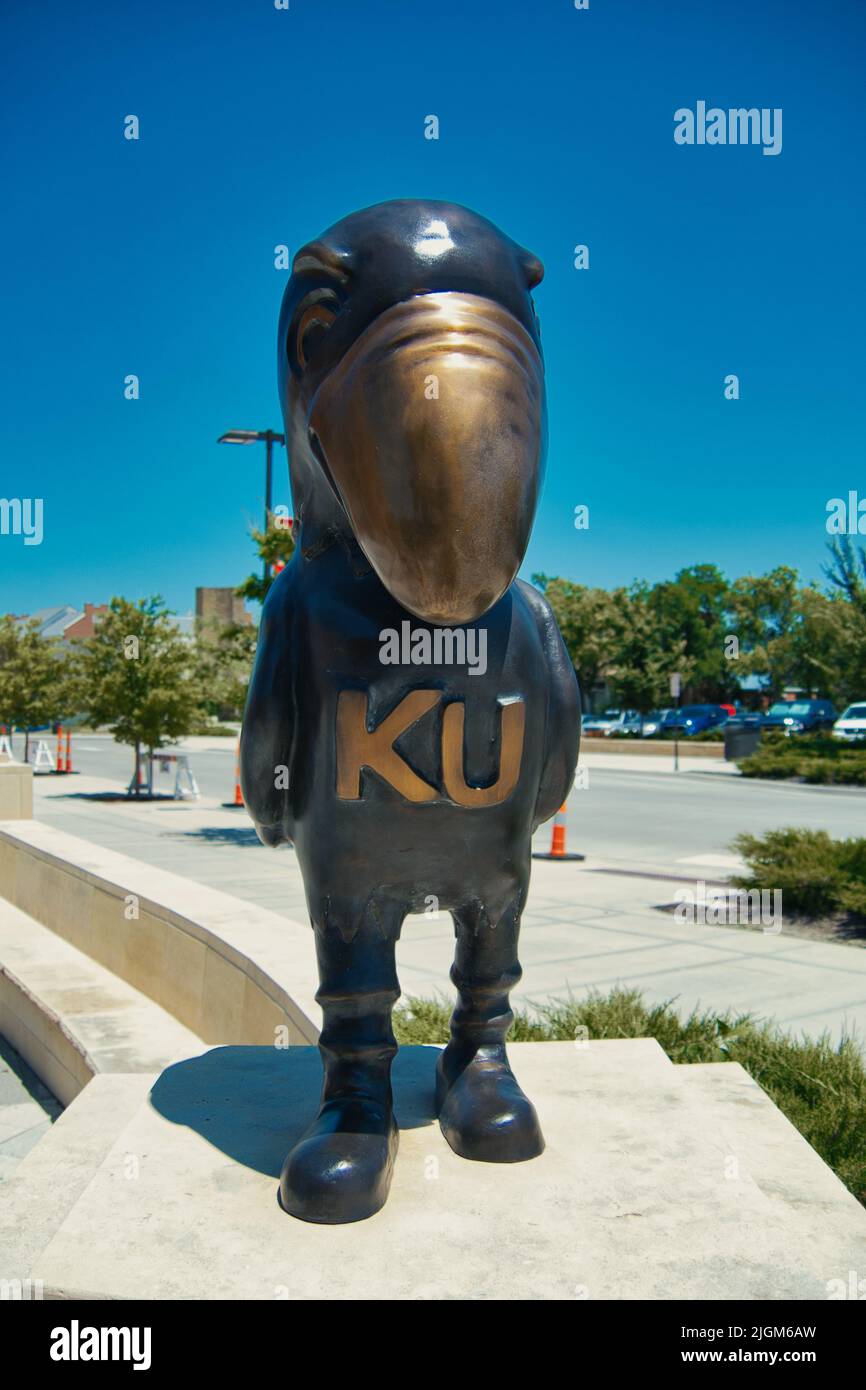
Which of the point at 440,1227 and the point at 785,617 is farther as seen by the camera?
the point at 785,617

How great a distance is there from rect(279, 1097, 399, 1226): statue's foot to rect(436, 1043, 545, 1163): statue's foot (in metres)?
0.22

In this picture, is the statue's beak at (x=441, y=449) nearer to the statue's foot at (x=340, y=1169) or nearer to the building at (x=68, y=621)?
the statue's foot at (x=340, y=1169)

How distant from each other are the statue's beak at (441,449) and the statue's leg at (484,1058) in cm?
88

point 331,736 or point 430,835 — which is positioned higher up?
point 331,736

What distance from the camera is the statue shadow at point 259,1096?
2469 mm

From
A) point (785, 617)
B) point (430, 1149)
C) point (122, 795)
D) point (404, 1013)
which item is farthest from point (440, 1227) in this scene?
point (785, 617)

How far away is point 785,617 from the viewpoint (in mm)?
55219

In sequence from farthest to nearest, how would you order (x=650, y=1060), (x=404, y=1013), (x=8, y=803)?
(x=8, y=803)
(x=404, y=1013)
(x=650, y=1060)

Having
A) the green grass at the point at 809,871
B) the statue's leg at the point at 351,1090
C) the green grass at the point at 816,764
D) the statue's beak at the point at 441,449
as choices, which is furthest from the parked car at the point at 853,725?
the statue's beak at the point at 441,449

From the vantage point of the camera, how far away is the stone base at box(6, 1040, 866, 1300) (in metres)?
1.88

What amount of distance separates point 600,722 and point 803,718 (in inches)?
435

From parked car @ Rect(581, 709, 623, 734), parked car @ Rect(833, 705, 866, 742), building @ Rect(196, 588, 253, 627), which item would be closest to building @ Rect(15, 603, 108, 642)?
building @ Rect(196, 588, 253, 627)
